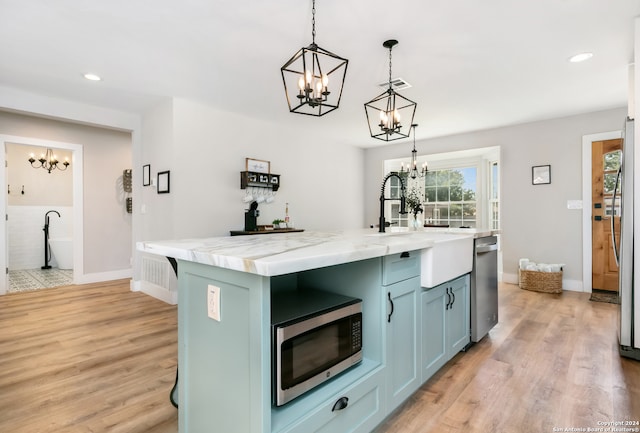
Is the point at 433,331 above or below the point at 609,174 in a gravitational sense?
below

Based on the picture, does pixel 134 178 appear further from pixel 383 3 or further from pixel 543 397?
pixel 543 397

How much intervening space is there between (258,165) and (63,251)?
14.2ft

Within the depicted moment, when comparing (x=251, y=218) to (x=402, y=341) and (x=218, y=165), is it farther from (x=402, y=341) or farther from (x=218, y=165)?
(x=402, y=341)

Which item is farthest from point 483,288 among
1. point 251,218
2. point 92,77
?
point 92,77

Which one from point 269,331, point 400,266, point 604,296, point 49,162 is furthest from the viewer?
point 49,162

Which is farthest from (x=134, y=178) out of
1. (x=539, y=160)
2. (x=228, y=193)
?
(x=539, y=160)

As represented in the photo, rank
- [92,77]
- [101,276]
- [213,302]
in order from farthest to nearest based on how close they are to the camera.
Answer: [101,276], [92,77], [213,302]

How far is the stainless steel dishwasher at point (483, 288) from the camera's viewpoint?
253 centimetres

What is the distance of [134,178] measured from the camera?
464cm

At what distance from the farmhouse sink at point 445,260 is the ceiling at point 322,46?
1.55 metres

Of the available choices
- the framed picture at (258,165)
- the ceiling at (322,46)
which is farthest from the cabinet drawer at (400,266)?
the framed picture at (258,165)

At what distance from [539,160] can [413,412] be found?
4489 mm

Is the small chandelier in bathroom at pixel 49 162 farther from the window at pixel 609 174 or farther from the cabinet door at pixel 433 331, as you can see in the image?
the window at pixel 609 174

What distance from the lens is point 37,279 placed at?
529 cm
